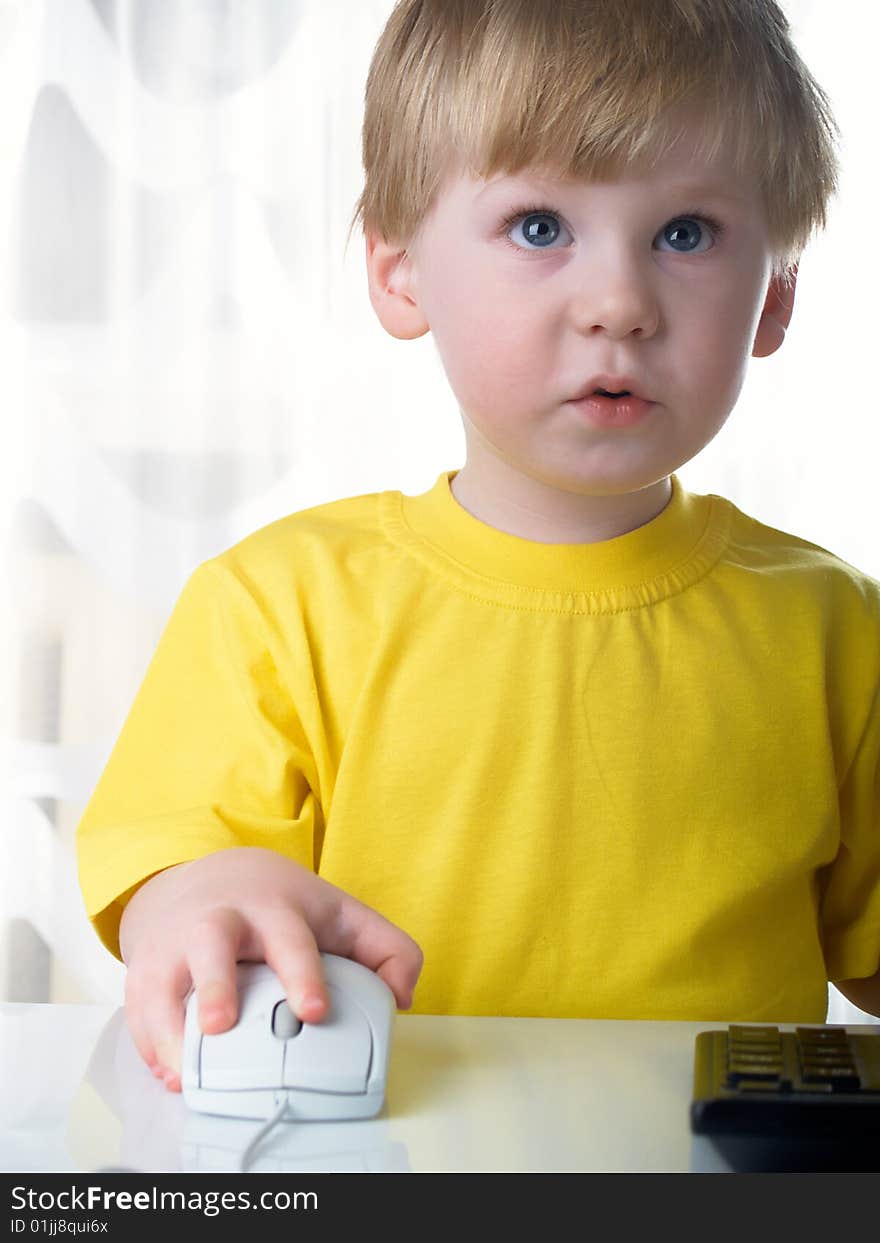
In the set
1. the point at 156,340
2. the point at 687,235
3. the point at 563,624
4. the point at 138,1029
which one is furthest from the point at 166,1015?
the point at 156,340

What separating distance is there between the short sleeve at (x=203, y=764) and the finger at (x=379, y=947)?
0.12m

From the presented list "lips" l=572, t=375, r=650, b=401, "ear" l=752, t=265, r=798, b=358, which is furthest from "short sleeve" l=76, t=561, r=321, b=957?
"ear" l=752, t=265, r=798, b=358

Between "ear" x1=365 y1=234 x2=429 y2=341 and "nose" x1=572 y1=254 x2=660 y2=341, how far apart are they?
6.5 inches

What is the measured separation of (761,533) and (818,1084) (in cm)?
48

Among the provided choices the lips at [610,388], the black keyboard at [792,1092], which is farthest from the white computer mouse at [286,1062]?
the lips at [610,388]

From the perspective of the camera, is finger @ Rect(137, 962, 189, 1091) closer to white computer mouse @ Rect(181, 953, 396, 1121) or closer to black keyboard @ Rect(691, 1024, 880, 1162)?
white computer mouse @ Rect(181, 953, 396, 1121)

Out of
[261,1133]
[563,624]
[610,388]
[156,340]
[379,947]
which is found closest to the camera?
[261,1133]

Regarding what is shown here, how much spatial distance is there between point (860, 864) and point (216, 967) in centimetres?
46

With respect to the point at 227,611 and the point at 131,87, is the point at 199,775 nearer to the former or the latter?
the point at 227,611

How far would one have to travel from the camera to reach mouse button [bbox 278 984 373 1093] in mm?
518

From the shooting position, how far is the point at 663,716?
2.67 feet

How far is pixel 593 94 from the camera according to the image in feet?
2.35

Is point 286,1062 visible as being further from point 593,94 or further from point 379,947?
point 593,94

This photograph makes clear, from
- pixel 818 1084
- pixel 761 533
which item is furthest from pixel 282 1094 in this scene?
pixel 761 533
